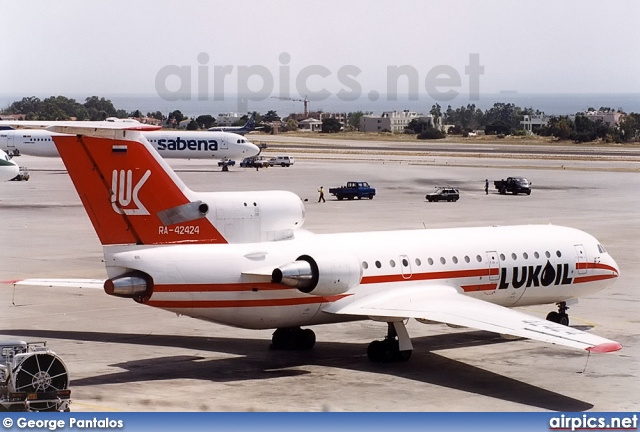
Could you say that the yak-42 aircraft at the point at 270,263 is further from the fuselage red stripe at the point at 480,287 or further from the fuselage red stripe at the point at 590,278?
the fuselage red stripe at the point at 590,278

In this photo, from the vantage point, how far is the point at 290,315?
27.7 meters

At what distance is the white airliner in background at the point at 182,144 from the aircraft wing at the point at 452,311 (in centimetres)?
9156

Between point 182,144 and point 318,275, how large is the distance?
94729 mm

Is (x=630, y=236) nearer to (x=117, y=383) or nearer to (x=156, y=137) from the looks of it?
(x=117, y=383)

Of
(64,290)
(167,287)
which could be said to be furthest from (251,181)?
(167,287)

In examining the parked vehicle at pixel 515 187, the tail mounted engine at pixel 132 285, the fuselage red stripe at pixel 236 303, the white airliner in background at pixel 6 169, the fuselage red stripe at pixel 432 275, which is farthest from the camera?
the parked vehicle at pixel 515 187

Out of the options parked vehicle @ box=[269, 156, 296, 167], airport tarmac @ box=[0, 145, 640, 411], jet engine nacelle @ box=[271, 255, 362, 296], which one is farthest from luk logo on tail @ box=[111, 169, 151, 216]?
parked vehicle @ box=[269, 156, 296, 167]

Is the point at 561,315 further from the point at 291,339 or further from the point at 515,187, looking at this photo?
the point at 515,187

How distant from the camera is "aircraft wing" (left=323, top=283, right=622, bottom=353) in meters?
24.5

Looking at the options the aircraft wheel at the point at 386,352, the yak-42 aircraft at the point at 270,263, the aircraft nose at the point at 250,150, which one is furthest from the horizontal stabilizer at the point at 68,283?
the aircraft nose at the point at 250,150

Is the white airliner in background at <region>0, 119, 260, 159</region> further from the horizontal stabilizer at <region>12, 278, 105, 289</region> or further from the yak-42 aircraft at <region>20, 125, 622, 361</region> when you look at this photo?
the yak-42 aircraft at <region>20, 125, 622, 361</region>

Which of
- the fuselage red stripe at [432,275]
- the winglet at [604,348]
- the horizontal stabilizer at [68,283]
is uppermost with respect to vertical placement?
the fuselage red stripe at [432,275]

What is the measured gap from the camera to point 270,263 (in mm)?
27422

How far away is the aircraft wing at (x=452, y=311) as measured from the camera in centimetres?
2452
